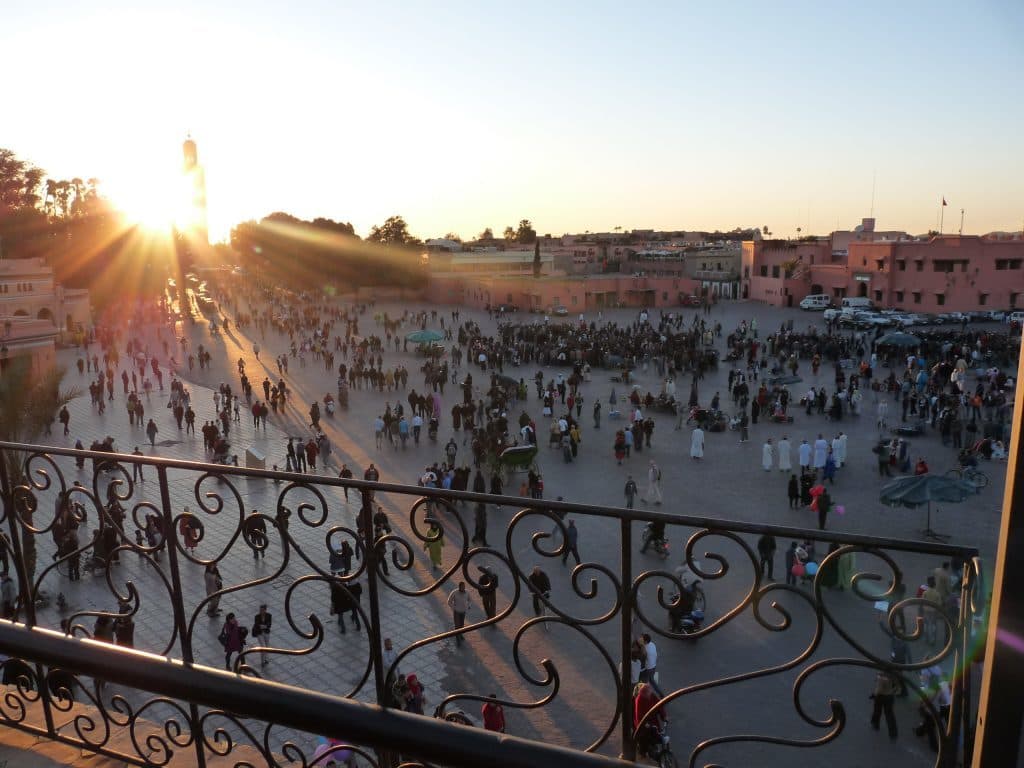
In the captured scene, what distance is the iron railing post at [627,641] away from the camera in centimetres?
189

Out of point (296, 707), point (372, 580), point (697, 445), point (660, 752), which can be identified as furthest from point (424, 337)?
point (296, 707)

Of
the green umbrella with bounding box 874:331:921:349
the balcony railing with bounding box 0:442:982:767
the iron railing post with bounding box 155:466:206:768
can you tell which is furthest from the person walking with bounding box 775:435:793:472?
the iron railing post with bounding box 155:466:206:768

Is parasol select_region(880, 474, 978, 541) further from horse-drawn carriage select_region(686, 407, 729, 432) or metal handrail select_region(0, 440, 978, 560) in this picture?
metal handrail select_region(0, 440, 978, 560)

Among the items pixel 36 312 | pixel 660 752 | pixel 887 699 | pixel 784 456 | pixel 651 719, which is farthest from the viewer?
pixel 36 312

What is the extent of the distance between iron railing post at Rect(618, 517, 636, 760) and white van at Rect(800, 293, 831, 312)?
2008 inches

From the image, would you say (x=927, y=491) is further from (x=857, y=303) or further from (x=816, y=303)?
(x=816, y=303)

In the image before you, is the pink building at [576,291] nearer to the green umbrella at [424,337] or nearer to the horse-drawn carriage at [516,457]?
the green umbrella at [424,337]

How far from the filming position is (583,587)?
9.91 metres

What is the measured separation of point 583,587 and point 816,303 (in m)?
44.4

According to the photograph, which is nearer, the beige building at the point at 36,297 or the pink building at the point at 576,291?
the beige building at the point at 36,297

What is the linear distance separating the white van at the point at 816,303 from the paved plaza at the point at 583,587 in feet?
100

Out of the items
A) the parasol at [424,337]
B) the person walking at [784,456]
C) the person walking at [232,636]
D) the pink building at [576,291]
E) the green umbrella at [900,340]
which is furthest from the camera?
the pink building at [576,291]

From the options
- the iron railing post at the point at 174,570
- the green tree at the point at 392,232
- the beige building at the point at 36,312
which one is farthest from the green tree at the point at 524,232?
the iron railing post at the point at 174,570

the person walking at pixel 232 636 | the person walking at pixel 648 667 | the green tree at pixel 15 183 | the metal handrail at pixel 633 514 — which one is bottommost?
the person walking at pixel 232 636
